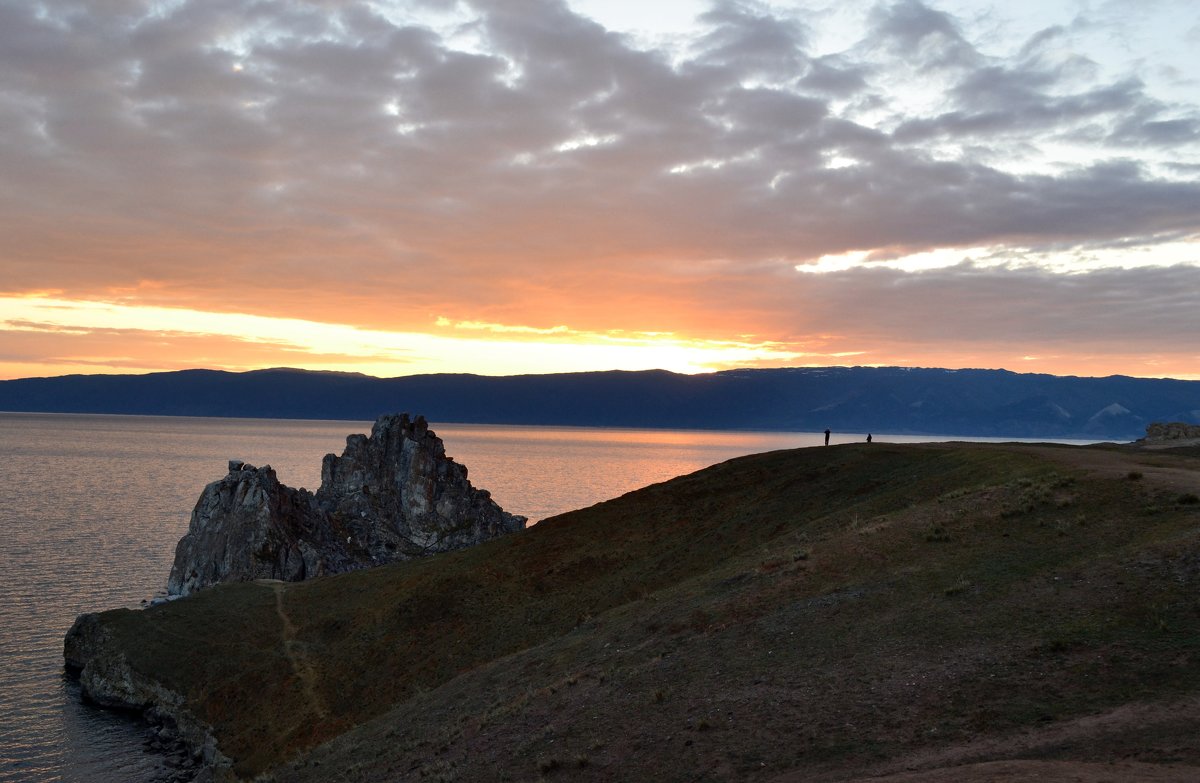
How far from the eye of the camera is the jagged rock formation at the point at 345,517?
90250mm

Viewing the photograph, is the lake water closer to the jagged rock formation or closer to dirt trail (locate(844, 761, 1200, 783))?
the jagged rock formation

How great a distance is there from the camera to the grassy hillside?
66.6ft

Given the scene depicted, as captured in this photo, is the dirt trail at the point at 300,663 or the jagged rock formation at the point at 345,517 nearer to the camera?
the dirt trail at the point at 300,663

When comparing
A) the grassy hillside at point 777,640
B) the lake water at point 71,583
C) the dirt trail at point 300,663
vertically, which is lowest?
the lake water at point 71,583

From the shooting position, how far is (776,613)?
3070 cm

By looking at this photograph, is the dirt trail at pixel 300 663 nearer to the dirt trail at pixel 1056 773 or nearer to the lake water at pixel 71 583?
the lake water at pixel 71 583

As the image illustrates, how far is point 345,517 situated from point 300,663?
62075mm

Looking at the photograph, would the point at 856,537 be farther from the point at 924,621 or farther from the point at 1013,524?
the point at 924,621

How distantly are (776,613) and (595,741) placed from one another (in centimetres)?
1067

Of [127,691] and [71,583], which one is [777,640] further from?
[71,583]

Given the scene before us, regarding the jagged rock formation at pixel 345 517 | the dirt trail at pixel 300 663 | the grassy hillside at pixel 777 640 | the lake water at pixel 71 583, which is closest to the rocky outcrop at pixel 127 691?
the grassy hillside at pixel 777 640

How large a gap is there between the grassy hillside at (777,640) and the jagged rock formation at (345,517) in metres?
27.0

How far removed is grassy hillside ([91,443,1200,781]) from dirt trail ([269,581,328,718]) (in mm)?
209

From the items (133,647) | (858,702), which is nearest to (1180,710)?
(858,702)
